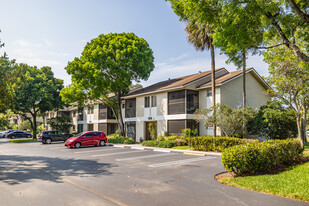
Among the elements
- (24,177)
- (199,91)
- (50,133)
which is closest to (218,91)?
(199,91)

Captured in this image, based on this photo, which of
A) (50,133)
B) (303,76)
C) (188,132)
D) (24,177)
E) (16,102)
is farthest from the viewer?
(16,102)

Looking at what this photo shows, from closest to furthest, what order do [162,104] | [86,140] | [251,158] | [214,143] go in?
1. [251,158]
2. [214,143]
3. [86,140]
4. [162,104]

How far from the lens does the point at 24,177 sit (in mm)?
9688

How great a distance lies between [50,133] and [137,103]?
1199cm

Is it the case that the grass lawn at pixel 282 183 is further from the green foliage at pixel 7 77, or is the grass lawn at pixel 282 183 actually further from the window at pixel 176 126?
the window at pixel 176 126

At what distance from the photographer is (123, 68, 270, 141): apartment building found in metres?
24.7

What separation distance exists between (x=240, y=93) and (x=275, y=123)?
→ 5.26m

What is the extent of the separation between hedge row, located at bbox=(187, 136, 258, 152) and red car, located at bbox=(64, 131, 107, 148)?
1039 cm

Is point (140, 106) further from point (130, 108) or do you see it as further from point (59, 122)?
point (59, 122)

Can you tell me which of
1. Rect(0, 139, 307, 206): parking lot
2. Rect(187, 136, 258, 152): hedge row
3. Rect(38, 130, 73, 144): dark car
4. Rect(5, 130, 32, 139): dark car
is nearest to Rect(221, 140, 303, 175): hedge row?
Rect(0, 139, 307, 206): parking lot

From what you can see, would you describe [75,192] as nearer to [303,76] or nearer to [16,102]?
[303,76]

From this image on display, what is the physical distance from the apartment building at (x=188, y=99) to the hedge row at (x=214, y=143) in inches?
226

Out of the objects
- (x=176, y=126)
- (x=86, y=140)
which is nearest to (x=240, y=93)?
(x=176, y=126)

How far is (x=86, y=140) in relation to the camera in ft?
77.9
